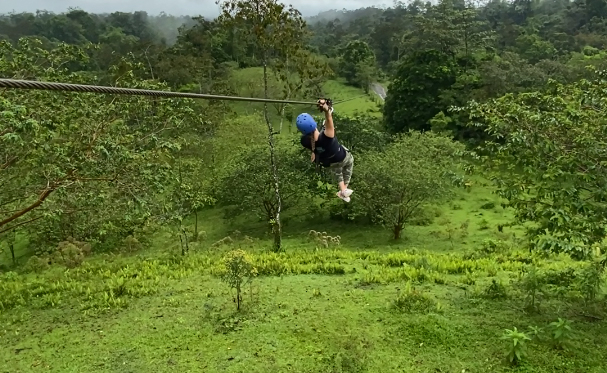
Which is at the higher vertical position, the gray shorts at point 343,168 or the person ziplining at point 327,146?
the person ziplining at point 327,146

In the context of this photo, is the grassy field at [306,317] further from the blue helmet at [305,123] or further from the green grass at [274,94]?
the green grass at [274,94]

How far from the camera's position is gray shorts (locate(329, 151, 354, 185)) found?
6098 millimetres

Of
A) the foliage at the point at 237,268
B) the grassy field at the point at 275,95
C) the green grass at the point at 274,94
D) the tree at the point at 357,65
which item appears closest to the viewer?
the foliage at the point at 237,268

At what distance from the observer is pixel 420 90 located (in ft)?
94.7

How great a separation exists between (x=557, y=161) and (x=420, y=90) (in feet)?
75.8

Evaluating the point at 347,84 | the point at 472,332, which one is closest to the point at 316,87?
the point at 347,84

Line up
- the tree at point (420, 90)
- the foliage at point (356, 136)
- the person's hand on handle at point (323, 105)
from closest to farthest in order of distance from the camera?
the person's hand on handle at point (323, 105)
the foliage at point (356, 136)
the tree at point (420, 90)

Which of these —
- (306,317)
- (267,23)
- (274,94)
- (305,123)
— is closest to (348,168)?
(305,123)

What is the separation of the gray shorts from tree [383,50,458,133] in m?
22.9

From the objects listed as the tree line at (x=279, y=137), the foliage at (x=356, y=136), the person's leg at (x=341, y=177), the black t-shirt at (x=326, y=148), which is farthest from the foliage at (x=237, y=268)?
the foliage at (x=356, y=136)

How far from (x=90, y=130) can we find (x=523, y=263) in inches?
366

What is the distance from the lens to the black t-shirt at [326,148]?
570 cm

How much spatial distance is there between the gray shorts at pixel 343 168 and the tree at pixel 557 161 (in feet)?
7.42

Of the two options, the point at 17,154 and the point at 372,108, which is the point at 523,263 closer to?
the point at 17,154
